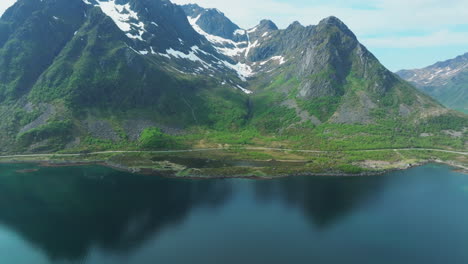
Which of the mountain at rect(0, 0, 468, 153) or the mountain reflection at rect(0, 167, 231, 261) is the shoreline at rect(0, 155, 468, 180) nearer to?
the mountain reflection at rect(0, 167, 231, 261)

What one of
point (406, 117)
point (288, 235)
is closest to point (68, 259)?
point (288, 235)

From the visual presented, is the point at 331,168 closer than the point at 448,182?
No

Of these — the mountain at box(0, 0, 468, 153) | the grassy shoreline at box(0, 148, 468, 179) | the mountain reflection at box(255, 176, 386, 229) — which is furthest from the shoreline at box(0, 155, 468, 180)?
the mountain at box(0, 0, 468, 153)

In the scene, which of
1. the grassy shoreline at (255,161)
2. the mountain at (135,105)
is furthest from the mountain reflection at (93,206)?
the mountain at (135,105)

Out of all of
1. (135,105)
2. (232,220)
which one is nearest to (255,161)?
(232,220)

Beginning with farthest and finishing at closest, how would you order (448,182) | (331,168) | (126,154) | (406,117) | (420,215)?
(406,117) → (126,154) → (331,168) → (448,182) → (420,215)

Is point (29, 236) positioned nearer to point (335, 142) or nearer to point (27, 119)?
point (27, 119)

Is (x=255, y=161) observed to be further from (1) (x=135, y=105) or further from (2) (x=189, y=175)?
(1) (x=135, y=105)

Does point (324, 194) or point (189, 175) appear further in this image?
point (189, 175)
